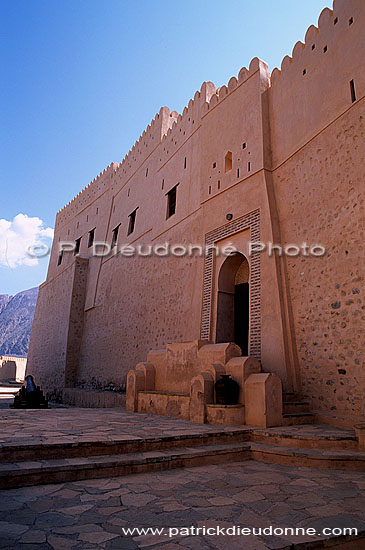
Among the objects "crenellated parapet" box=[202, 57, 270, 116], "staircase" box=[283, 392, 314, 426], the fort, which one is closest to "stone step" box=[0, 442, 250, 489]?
the fort

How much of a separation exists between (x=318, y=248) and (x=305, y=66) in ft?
12.7

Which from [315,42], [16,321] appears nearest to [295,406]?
[315,42]

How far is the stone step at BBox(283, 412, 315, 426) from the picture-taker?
525 centimetres

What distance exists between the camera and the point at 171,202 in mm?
11688

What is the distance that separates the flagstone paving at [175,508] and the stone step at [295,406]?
216 centimetres

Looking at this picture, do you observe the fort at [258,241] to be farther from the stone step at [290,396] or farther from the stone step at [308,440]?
the stone step at [308,440]

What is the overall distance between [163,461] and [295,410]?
114 inches

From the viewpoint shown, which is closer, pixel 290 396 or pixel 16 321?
pixel 290 396

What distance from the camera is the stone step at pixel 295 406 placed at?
5.62 m

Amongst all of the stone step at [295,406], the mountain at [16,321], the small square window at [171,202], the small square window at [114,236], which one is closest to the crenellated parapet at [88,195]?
the small square window at [114,236]

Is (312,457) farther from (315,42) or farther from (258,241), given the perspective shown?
Answer: (315,42)

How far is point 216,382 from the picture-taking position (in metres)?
5.46

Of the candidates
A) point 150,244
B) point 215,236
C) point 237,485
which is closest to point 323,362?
point 237,485

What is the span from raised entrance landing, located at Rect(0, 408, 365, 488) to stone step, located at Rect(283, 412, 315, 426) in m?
0.25
